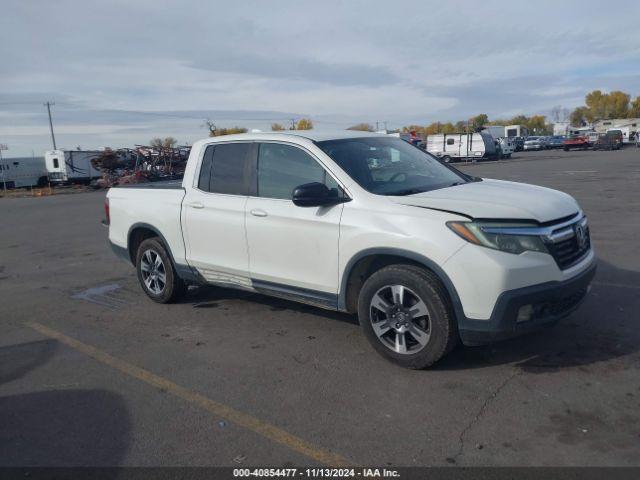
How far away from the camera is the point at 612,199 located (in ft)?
47.7

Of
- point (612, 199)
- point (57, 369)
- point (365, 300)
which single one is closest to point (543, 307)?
point (365, 300)

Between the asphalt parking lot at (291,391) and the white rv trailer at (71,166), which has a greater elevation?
the white rv trailer at (71,166)

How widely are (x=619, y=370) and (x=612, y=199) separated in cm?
1160

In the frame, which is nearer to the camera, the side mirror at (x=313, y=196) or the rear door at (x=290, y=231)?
the side mirror at (x=313, y=196)

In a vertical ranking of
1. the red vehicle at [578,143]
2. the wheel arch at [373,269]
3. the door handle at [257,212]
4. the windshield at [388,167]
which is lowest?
the red vehicle at [578,143]

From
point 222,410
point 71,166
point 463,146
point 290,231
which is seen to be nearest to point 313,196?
point 290,231

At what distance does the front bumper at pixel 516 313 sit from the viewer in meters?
4.00

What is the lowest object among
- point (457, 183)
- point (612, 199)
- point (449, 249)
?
point (612, 199)

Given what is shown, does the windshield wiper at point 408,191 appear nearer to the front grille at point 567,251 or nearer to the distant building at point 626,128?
the front grille at point 567,251

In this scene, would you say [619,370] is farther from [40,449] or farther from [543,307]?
[40,449]

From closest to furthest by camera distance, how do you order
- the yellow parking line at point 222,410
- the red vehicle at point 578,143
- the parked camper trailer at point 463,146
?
the yellow parking line at point 222,410, the parked camper trailer at point 463,146, the red vehicle at point 578,143

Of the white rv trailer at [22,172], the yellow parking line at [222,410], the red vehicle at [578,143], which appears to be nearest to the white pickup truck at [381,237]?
the yellow parking line at [222,410]

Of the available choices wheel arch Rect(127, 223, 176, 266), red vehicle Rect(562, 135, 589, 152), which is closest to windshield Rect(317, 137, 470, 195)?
wheel arch Rect(127, 223, 176, 266)

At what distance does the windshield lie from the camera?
16.1 feet
